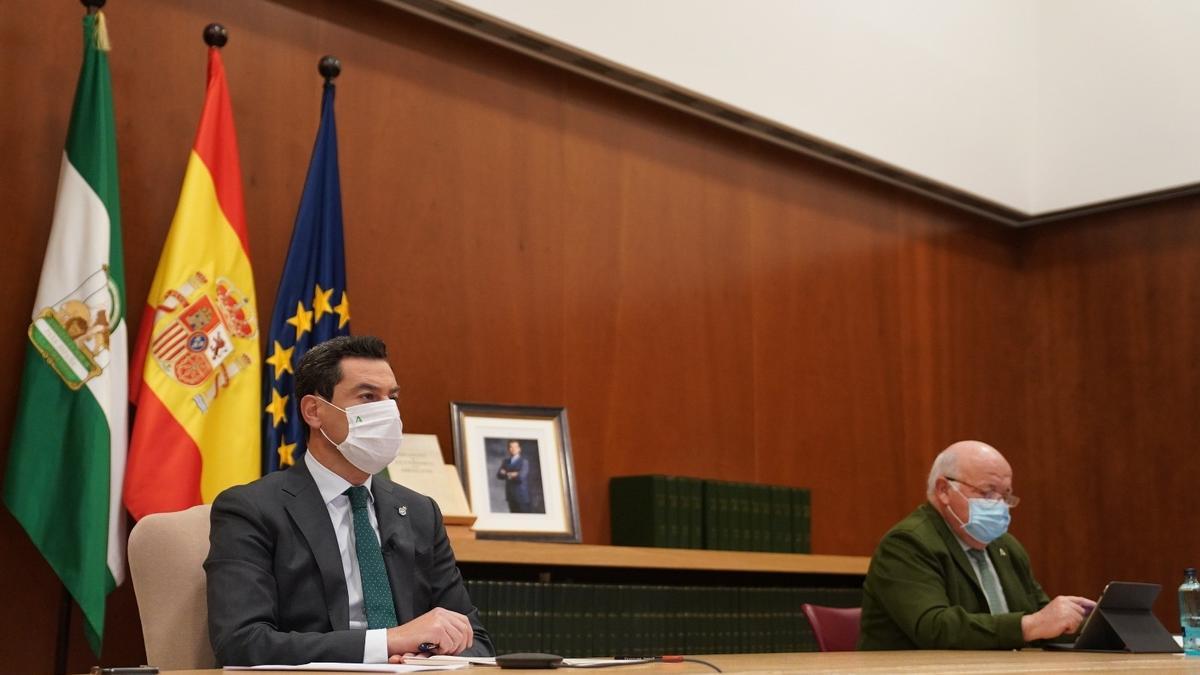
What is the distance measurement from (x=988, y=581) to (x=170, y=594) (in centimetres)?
278

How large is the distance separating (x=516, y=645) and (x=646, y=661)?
2.04 m

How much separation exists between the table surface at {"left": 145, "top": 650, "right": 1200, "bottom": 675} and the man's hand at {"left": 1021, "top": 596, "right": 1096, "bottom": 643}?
0.22 ft

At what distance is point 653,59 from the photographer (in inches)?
223

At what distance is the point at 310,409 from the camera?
323 centimetres

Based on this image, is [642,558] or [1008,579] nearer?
[1008,579]

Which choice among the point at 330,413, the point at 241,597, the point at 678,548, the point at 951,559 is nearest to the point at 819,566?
the point at 678,548

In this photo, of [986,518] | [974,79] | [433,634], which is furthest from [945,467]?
[974,79]

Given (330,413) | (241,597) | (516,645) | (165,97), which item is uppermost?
(165,97)

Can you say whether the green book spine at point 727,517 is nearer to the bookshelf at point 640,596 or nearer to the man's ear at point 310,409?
the bookshelf at point 640,596

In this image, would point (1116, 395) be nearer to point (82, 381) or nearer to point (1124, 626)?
point (1124, 626)

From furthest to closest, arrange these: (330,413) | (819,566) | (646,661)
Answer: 1. (819,566)
2. (330,413)
3. (646,661)

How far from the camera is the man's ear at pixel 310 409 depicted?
126 inches

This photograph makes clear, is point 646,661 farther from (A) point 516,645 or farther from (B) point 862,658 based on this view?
(A) point 516,645

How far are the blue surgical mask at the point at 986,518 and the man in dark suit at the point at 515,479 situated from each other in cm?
157
